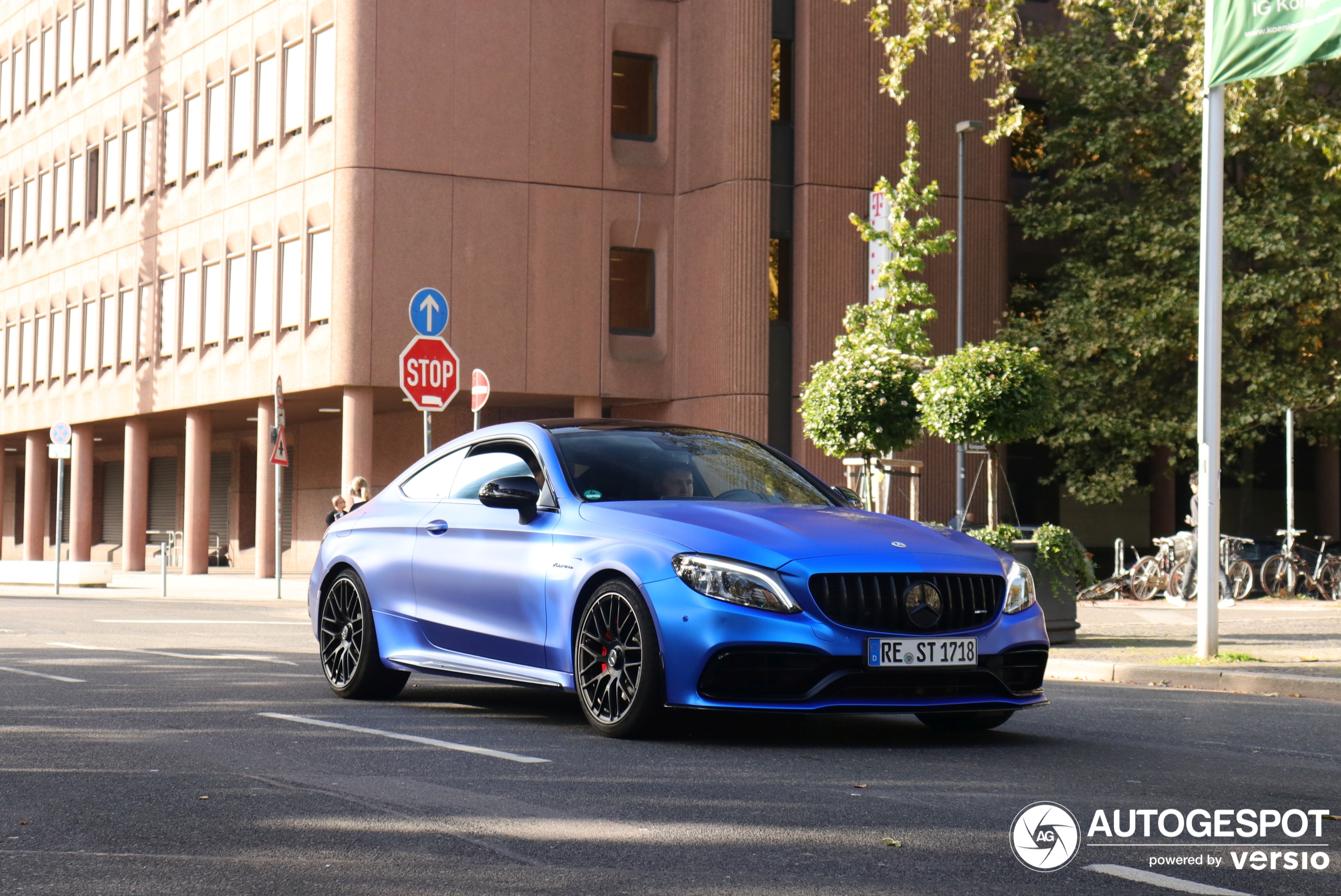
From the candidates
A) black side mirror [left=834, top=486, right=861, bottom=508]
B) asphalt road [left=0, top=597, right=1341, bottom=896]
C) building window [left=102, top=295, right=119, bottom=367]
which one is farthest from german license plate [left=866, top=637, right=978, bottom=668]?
building window [left=102, top=295, right=119, bottom=367]

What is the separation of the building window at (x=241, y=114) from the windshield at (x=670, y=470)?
29.4 m

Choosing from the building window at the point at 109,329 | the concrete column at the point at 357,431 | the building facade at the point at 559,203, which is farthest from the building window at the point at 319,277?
the building window at the point at 109,329

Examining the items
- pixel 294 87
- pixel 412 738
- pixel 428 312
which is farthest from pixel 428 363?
pixel 294 87

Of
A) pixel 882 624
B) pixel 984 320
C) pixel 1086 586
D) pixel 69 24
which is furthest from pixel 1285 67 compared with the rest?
pixel 69 24

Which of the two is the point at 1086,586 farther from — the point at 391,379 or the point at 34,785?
the point at 391,379

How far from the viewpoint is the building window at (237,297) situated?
1455 inches

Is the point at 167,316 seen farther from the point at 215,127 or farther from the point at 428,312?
the point at 428,312

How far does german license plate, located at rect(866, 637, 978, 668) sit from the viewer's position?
763 cm

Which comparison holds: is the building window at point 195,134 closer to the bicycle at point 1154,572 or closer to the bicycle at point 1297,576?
the bicycle at point 1154,572

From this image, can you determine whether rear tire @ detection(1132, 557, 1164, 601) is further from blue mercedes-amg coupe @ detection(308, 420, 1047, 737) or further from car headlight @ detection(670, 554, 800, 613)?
car headlight @ detection(670, 554, 800, 613)

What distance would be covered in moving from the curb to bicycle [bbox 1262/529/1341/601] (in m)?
15.4

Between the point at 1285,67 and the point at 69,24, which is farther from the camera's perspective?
the point at 69,24

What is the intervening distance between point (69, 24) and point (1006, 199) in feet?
89.8

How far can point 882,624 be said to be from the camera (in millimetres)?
7684
